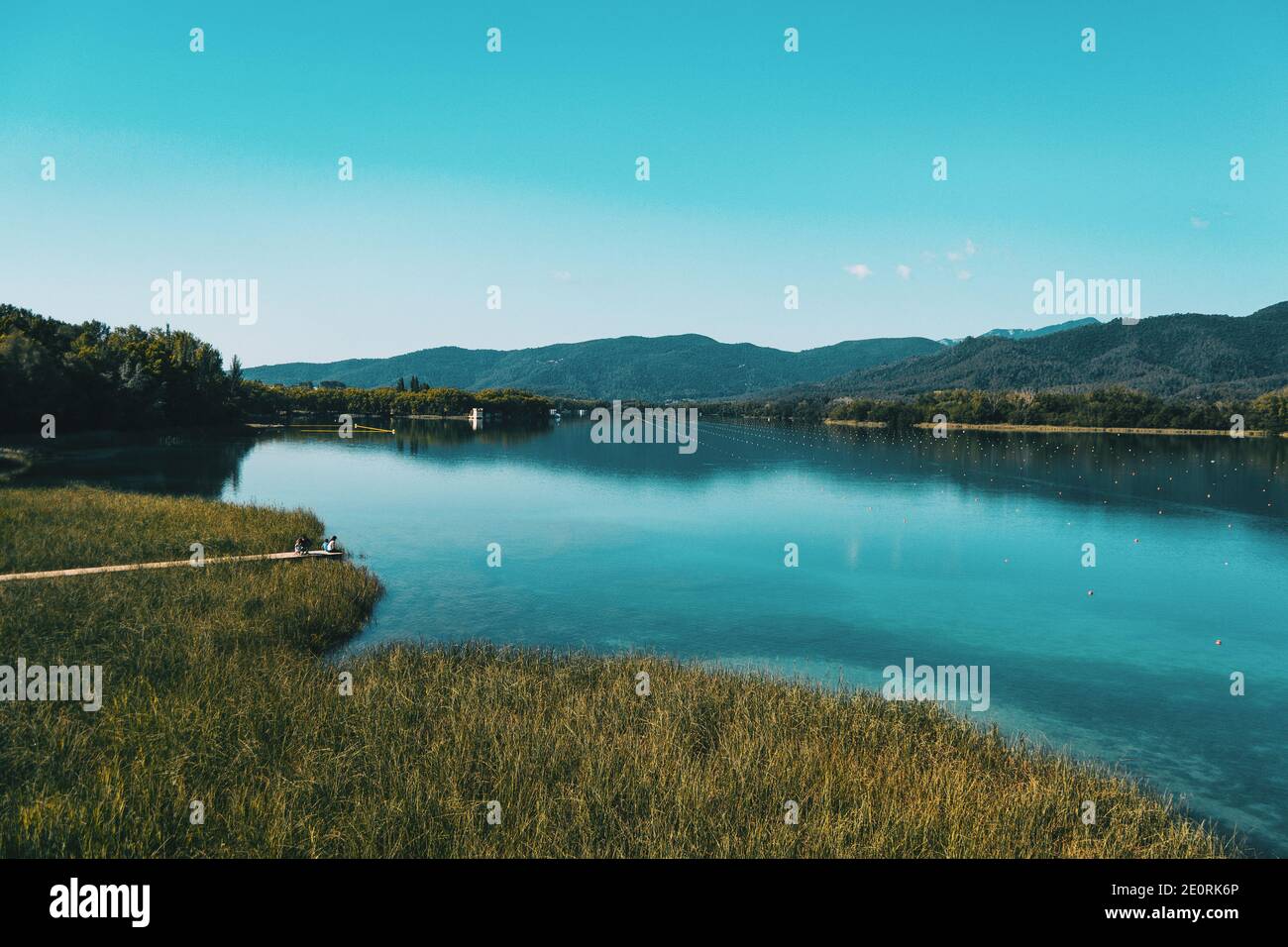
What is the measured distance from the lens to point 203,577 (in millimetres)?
31859

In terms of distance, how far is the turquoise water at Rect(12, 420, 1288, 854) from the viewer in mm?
25969

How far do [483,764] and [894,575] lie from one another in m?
34.8

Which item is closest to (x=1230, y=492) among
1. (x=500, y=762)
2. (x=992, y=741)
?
(x=992, y=741)

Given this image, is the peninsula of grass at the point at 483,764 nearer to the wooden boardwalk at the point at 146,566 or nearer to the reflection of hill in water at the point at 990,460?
the wooden boardwalk at the point at 146,566

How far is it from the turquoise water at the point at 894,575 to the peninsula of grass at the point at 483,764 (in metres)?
5.44

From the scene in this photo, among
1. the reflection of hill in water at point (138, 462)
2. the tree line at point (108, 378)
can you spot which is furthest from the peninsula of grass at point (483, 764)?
the tree line at point (108, 378)

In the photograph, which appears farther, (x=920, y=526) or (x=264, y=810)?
(x=920, y=526)

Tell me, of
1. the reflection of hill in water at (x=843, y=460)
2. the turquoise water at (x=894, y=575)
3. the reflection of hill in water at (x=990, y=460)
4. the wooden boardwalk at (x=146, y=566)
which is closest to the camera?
the turquoise water at (x=894, y=575)

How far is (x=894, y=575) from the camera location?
46.0 metres

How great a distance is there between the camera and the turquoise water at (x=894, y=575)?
2597 centimetres

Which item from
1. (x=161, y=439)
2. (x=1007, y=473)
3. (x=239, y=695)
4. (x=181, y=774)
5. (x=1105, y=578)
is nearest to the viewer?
(x=181, y=774)

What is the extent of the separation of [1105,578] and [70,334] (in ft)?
497

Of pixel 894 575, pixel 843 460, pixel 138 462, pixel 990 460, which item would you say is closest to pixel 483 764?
pixel 894 575
